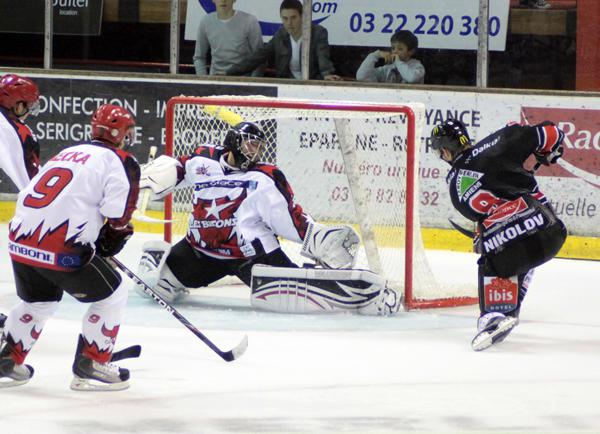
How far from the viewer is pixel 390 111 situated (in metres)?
6.04

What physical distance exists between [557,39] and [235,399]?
464 cm

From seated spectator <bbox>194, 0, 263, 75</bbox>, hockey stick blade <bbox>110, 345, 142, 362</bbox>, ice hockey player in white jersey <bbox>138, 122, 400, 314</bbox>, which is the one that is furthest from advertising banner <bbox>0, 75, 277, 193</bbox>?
hockey stick blade <bbox>110, 345, 142, 362</bbox>

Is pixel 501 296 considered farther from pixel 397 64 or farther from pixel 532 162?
pixel 397 64

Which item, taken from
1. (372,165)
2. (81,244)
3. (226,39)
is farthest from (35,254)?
(226,39)

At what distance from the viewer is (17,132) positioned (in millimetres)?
5359

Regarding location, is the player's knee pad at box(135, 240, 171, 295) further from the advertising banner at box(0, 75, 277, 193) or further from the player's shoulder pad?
the advertising banner at box(0, 75, 277, 193)

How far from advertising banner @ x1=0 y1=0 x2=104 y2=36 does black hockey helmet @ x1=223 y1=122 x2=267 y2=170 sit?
10.4ft

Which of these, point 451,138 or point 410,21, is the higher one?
point 410,21

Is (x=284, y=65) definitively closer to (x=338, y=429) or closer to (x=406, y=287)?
(x=406, y=287)

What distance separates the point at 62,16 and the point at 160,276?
327 centimetres

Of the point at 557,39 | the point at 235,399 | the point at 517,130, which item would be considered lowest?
the point at 235,399

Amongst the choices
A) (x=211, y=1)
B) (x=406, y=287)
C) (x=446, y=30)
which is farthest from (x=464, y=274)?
(x=211, y=1)

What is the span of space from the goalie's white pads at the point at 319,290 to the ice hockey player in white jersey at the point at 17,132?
3.54 ft

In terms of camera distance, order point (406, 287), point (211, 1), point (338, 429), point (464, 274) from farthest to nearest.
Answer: point (211, 1), point (464, 274), point (406, 287), point (338, 429)
